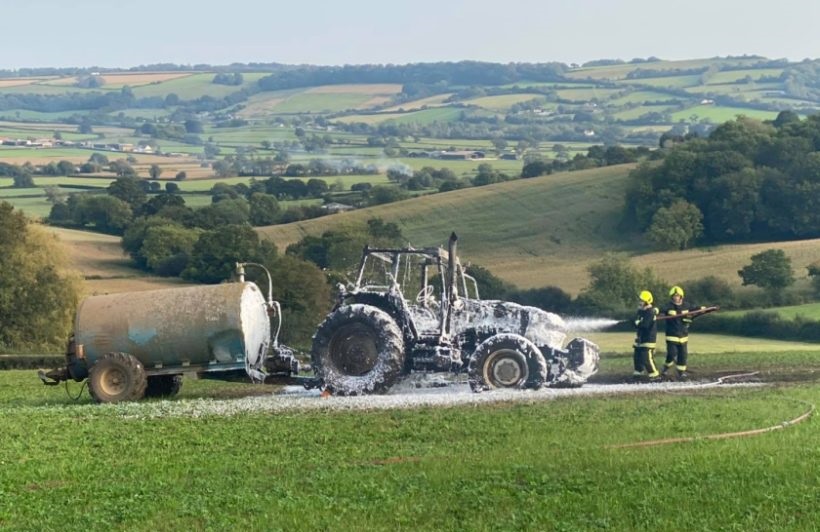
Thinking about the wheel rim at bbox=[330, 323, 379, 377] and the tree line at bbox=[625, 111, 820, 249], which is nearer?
the wheel rim at bbox=[330, 323, 379, 377]

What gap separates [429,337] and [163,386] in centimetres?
560

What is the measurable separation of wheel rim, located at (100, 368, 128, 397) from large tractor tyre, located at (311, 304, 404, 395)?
3.56m

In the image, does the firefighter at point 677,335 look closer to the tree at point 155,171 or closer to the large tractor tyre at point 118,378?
the large tractor tyre at point 118,378

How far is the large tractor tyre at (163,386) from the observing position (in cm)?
2612

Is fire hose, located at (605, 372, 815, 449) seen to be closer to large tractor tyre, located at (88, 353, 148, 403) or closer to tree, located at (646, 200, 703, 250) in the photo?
large tractor tyre, located at (88, 353, 148, 403)

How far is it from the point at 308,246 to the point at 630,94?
12063 cm

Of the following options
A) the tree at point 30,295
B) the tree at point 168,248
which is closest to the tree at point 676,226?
the tree at point 168,248

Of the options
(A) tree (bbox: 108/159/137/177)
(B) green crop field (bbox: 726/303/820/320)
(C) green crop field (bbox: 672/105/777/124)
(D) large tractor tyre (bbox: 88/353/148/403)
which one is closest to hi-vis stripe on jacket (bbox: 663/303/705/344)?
(D) large tractor tyre (bbox: 88/353/148/403)

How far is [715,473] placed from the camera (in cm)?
1384

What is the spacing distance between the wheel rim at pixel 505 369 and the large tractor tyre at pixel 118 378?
6463mm

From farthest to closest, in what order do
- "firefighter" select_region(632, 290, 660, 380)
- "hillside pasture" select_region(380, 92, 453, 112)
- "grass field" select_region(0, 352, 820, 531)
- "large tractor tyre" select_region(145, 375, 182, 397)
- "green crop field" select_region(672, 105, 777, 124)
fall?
"hillside pasture" select_region(380, 92, 453, 112)
"green crop field" select_region(672, 105, 777, 124)
"firefighter" select_region(632, 290, 660, 380)
"large tractor tyre" select_region(145, 375, 182, 397)
"grass field" select_region(0, 352, 820, 531)

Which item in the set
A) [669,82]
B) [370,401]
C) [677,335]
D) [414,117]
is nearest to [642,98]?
[669,82]

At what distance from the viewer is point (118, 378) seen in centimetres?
2452

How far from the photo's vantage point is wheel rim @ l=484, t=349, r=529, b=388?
24359mm
